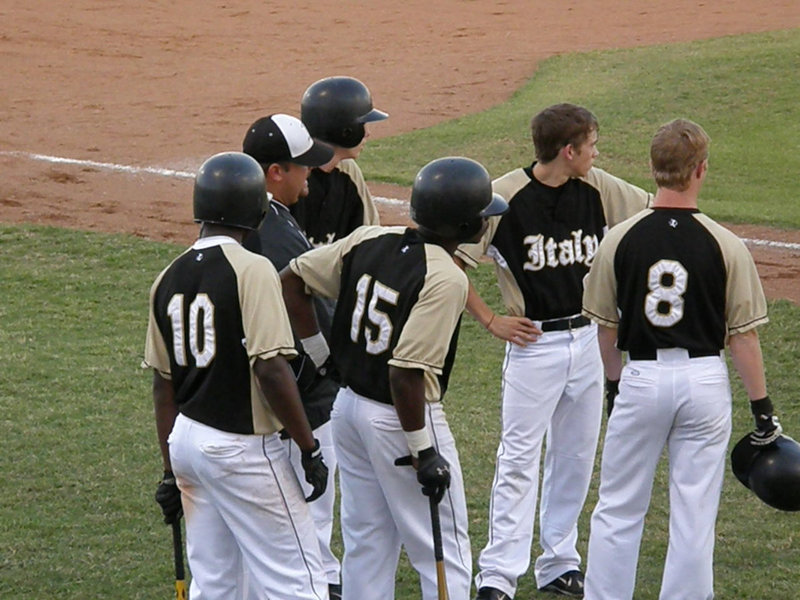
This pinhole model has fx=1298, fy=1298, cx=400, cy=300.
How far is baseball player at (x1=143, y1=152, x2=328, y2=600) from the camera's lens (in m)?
4.15

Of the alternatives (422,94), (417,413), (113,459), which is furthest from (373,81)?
(417,413)

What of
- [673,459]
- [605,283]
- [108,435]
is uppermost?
[605,283]

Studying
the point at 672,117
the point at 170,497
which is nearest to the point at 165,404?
the point at 170,497

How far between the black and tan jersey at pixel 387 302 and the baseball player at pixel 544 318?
2.97ft

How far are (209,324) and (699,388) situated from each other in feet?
5.73

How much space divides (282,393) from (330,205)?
1704 mm

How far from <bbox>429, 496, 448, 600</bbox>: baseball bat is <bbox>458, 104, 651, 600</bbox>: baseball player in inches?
34.0

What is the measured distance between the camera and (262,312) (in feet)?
13.5

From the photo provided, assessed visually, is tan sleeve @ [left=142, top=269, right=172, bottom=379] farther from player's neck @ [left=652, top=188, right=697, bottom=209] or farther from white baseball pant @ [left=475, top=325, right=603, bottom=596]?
player's neck @ [left=652, top=188, right=697, bottom=209]

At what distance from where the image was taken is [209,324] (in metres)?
4.17

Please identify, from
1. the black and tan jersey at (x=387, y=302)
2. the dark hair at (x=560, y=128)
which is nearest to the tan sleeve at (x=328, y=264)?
the black and tan jersey at (x=387, y=302)

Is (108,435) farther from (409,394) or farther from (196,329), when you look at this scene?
(409,394)

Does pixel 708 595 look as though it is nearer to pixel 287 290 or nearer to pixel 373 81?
pixel 287 290

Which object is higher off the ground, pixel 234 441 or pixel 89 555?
pixel 234 441
